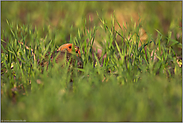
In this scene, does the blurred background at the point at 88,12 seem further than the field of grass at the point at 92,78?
Yes

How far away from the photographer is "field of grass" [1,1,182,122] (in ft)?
5.04

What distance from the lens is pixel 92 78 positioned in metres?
1.89

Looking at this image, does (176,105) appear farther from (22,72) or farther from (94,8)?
(94,8)

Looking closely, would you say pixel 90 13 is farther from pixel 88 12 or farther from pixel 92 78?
pixel 92 78

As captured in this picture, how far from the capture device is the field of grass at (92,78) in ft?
5.04

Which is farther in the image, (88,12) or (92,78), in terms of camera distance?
(88,12)

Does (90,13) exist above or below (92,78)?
above

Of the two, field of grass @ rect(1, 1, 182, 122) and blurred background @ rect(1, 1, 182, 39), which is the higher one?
blurred background @ rect(1, 1, 182, 39)

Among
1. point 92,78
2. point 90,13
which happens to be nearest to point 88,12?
point 90,13

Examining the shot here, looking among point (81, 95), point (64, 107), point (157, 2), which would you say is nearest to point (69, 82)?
point (81, 95)

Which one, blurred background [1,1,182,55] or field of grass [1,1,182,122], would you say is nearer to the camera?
field of grass [1,1,182,122]

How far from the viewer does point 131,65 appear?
2.17 m

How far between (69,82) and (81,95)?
0.35 metres

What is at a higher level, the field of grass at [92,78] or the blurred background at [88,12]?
the blurred background at [88,12]
